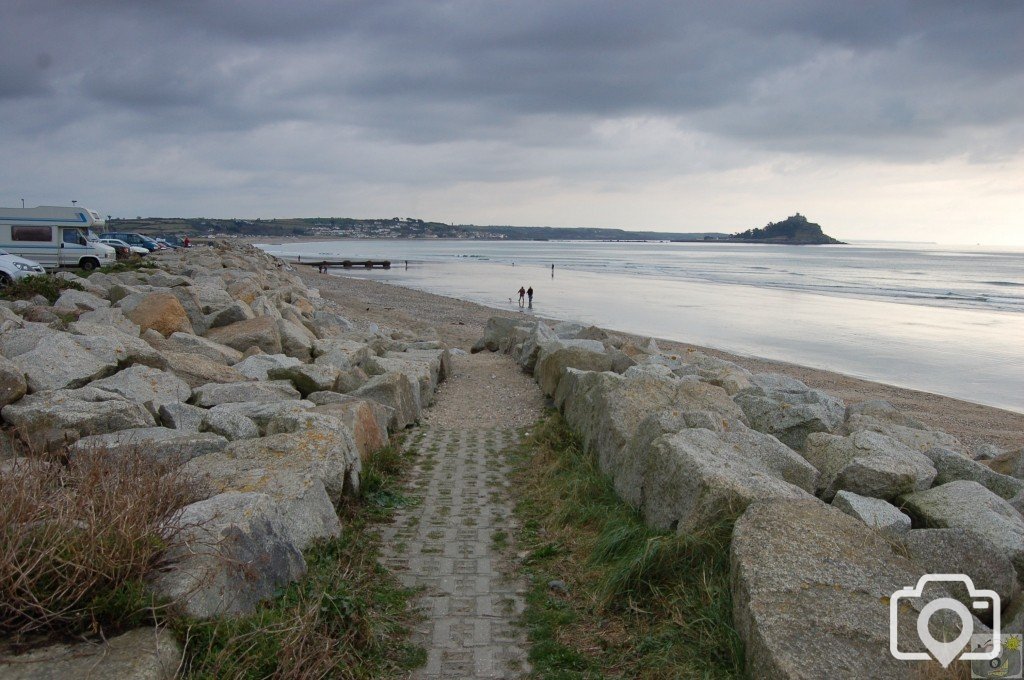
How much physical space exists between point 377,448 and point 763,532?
4434mm

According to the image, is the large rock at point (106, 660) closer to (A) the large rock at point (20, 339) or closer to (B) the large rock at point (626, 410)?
(B) the large rock at point (626, 410)

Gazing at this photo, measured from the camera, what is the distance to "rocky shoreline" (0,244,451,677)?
3504mm

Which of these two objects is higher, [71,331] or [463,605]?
[71,331]

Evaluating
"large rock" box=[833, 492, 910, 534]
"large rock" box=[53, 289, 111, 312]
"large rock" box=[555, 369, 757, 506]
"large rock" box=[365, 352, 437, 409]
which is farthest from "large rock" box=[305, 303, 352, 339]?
"large rock" box=[833, 492, 910, 534]

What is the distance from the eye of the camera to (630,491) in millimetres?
5586

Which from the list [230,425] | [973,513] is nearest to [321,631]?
[230,425]

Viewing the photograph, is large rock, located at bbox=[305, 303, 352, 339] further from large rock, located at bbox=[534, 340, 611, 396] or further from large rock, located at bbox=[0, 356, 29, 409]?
large rock, located at bbox=[0, 356, 29, 409]

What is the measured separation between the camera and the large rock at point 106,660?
109 inches

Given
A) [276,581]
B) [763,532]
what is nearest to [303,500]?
[276,581]

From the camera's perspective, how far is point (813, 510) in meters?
4.09

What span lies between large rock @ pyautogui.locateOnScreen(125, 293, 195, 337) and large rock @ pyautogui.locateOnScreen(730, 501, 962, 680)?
959cm

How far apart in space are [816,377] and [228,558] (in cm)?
1691

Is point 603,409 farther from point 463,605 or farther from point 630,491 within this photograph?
point 463,605

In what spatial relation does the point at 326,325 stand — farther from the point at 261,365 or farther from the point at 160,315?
the point at 261,365
